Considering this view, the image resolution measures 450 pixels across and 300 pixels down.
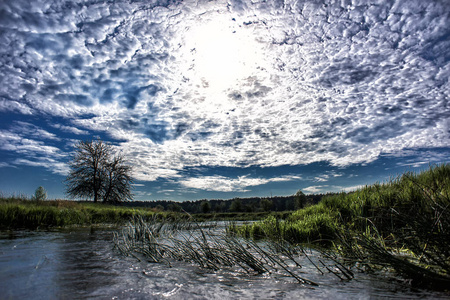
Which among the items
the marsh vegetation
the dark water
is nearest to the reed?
the marsh vegetation

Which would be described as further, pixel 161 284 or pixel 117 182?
pixel 117 182

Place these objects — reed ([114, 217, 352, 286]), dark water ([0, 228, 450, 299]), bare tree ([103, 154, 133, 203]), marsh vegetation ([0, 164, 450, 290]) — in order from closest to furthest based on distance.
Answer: dark water ([0, 228, 450, 299])
marsh vegetation ([0, 164, 450, 290])
reed ([114, 217, 352, 286])
bare tree ([103, 154, 133, 203])

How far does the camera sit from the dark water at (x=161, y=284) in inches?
129

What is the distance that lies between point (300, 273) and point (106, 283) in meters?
3.45

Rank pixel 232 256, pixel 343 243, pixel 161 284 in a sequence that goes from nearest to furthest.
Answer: pixel 161 284, pixel 343 243, pixel 232 256

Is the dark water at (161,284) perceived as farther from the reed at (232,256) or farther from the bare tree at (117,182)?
the bare tree at (117,182)

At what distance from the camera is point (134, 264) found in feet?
18.1

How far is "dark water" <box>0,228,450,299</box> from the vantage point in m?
3.28

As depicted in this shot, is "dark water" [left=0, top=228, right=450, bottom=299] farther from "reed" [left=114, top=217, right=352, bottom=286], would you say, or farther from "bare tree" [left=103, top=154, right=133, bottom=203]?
"bare tree" [left=103, top=154, right=133, bottom=203]

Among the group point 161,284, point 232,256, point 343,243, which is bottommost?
point 161,284

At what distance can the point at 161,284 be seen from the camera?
393 cm

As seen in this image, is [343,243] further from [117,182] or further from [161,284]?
[117,182]

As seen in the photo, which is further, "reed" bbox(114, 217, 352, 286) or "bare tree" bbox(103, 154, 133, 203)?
"bare tree" bbox(103, 154, 133, 203)

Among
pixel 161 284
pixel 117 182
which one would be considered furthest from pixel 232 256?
pixel 117 182
